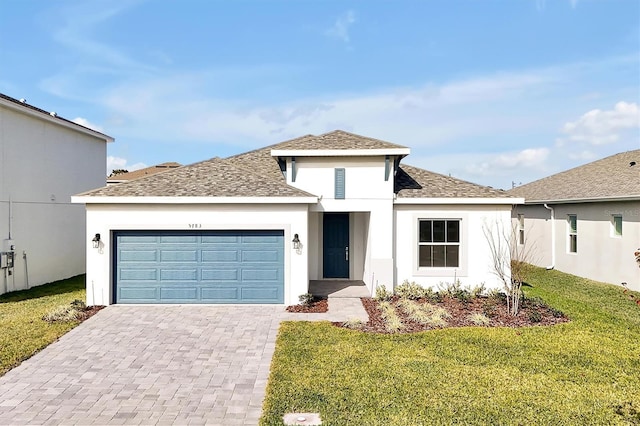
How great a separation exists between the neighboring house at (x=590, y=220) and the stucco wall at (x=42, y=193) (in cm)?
2223

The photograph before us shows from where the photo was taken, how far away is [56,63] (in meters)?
14.8

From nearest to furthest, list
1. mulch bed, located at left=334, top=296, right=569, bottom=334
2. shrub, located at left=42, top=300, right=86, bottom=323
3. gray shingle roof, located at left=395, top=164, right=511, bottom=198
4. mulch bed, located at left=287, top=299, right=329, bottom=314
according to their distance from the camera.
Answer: mulch bed, located at left=334, top=296, right=569, bottom=334 < shrub, located at left=42, top=300, right=86, bottom=323 < mulch bed, located at left=287, top=299, right=329, bottom=314 < gray shingle roof, located at left=395, top=164, right=511, bottom=198

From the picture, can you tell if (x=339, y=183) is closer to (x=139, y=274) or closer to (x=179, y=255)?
(x=179, y=255)

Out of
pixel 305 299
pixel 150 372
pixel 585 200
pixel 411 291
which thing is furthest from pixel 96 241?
pixel 585 200

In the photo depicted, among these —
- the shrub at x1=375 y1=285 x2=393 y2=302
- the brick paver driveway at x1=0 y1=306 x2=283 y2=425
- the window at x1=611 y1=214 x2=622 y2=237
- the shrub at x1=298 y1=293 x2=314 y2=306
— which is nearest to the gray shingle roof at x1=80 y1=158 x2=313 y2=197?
the shrub at x1=298 y1=293 x2=314 y2=306

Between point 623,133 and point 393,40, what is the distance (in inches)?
820

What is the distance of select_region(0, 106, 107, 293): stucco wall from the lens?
13617mm

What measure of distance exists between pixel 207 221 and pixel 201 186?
123 centimetres

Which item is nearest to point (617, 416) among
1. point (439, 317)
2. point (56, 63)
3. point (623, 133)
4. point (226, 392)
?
point (439, 317)

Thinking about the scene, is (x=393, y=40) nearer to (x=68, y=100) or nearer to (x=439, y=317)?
(x=439, y=317)

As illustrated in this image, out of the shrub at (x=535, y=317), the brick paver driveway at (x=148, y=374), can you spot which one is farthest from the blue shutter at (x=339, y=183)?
the shrub at (x=535, y=317)

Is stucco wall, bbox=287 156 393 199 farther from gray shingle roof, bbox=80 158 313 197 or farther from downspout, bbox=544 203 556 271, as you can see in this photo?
downspout, bbox=544 203 556 271

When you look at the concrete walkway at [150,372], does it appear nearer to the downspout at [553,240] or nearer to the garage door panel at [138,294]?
the garage door panel at [138,294]

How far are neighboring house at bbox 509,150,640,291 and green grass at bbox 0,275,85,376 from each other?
18.3 meters
